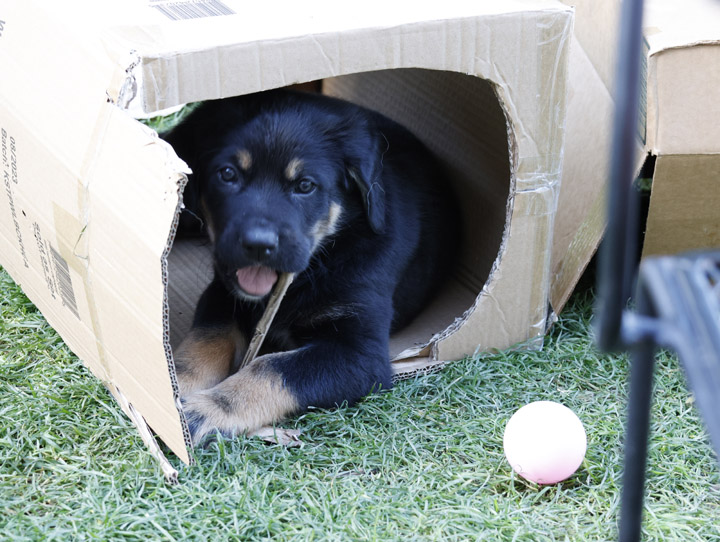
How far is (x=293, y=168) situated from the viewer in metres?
2.32

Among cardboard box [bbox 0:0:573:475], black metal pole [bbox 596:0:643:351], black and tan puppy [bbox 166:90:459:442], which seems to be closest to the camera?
black metal pole [bbox 596:0:643:351]

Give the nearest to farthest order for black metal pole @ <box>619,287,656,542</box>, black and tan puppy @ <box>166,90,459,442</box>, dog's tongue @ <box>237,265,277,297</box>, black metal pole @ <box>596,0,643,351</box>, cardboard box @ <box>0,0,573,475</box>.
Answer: black metal pole @ <box>596,0,643,351</box>, black metal pole @ <box>619,287,656,542</box>, cardboard box @ <box>0,0,573,475</box>, black and tan puppy @ <box>166,90,459,442</box>, dog's tongue @ <box>237,265,277,297</box>

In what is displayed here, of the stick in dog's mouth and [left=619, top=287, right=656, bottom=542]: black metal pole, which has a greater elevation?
[left=619, top=287, right=656, bottom=542]: black metal pole

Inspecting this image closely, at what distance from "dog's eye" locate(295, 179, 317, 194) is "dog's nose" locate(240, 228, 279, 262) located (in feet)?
0.62

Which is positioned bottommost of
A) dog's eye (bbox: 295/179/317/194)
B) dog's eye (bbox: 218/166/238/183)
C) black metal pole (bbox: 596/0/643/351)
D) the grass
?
the grass

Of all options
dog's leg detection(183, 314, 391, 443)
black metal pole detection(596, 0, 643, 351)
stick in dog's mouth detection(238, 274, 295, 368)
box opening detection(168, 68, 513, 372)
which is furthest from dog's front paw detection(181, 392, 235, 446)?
black metal pole detection(596, 0, 643, 351)

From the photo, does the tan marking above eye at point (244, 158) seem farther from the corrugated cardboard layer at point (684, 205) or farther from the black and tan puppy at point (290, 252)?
the corrugated cardboard layer at point (684, 205)

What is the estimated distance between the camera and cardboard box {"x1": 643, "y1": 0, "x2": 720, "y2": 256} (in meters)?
2.42

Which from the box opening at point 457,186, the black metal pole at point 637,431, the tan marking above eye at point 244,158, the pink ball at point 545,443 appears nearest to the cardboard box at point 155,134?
the box opening at point 457,186

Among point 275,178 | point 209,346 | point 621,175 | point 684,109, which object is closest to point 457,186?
point 684,109

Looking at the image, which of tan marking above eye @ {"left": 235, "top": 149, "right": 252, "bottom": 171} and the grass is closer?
the grass

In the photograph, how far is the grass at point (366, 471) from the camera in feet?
5.99

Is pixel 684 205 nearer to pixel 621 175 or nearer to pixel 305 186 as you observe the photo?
pixel 305 186

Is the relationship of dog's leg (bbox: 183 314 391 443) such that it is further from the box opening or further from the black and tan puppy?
the box opening
